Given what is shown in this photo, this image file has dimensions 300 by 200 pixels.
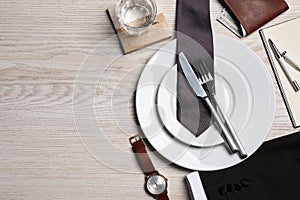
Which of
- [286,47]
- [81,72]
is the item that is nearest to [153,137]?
[81,72]

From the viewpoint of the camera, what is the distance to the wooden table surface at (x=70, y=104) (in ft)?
2.88

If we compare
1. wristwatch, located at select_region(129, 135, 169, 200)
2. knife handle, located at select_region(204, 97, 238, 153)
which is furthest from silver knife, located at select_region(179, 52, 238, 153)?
wristwatch, located at select_region(129, 135, 169, 200)

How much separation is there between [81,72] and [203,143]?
0.75 ft

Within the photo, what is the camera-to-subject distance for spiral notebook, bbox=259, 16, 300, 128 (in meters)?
0.92

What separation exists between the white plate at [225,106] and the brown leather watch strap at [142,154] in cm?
2

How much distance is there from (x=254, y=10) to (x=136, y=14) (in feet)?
0.65

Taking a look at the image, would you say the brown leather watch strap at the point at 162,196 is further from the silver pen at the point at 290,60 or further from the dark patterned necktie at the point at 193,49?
the silver pen at the point at 290,60

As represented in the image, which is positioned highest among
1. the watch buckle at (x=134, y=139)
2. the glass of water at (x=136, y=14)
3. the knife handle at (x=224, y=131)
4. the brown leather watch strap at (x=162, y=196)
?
the glass of water at (x=136, y=14)

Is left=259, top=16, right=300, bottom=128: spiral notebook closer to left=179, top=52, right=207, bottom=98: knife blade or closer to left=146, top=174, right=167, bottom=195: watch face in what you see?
left=179, top=52, right=207, bottom=98: knife blade

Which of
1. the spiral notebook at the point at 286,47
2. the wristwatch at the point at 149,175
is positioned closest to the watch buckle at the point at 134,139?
the wristwatch at the point at 149,175

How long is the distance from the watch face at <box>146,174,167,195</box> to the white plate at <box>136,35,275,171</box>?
4 cm

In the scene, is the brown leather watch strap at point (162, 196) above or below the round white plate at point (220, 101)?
below

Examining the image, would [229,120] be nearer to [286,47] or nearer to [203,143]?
[203,143]

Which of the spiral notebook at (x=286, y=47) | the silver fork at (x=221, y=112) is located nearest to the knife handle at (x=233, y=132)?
the silver fork at (x=221, y=112)
